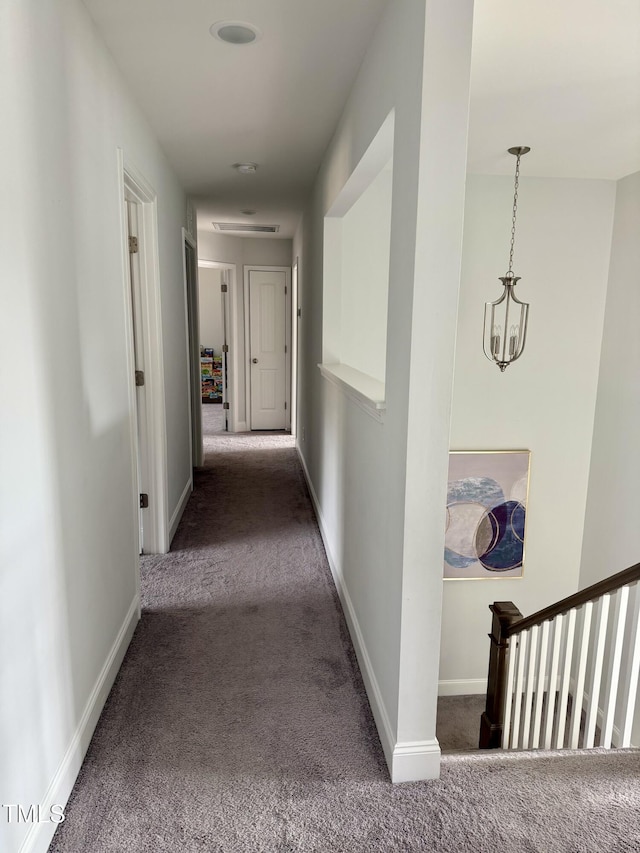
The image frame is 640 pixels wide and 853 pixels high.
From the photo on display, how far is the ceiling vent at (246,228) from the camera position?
597 centimetres

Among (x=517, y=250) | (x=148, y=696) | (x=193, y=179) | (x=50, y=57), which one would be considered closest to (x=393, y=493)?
(x=148, y=696)

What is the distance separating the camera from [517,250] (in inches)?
159

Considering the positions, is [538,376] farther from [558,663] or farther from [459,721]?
[459,721]

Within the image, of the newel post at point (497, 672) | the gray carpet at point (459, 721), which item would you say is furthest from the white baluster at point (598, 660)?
the gray carpet at point (459, 721)

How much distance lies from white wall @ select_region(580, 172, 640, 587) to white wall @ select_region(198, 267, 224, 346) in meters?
7.10

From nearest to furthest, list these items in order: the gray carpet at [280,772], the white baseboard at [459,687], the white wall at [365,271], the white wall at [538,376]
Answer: the gray carpet at [280,772]
the white wall at [365,271]
the white wall at [538,376]
the white baseboard at [459,687]

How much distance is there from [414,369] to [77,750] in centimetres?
154

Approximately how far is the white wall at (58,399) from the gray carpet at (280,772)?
0.16 m

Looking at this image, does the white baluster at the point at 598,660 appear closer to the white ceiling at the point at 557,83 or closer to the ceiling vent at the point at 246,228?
the white ceiling at the point at 557,83

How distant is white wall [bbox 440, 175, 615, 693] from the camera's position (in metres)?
3.98

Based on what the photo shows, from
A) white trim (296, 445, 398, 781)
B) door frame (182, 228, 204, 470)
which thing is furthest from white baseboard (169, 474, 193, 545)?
white trim (296, 445, 398, 781)

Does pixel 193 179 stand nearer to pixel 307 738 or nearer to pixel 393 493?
pixel 393 493

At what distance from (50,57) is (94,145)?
44 cm

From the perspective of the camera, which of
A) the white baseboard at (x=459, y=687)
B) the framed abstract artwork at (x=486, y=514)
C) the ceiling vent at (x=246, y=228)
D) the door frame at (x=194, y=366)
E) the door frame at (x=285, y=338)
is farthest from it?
the door frame at (x=285, y=338)
